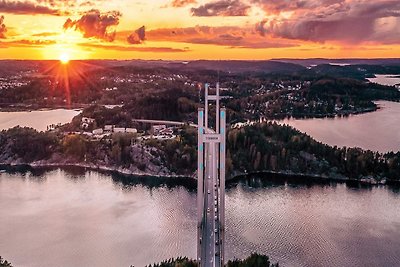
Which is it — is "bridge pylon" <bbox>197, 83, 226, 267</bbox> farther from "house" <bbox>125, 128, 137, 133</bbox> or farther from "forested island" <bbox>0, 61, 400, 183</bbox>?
"house" <bbox>125, 128, 137, 133</bbox>

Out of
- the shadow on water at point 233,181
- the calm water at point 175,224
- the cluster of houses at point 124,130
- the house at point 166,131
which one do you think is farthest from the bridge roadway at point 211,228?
the house at point 166,131

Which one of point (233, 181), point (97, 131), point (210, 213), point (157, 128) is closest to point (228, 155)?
point (233, 181)

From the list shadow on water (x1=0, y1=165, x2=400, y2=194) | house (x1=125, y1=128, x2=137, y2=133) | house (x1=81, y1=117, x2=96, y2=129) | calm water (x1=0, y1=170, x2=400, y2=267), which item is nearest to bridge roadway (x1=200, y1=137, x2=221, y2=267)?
calm water (x1=0, y1=170, x2=400, y2=267)

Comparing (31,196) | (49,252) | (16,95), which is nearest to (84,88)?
(16,95)

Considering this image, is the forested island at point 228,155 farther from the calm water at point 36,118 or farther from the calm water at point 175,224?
the calm water at point 36,118

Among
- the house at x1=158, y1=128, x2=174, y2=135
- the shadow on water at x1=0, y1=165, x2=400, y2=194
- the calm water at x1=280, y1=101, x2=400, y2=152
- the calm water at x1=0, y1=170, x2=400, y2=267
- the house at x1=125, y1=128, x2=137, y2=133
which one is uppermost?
the house at x1=158, y1=128, x2=174, y2=135

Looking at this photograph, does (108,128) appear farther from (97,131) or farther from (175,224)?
(175,224)

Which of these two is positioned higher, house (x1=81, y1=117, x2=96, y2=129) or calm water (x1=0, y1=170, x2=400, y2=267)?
house (x1=81, y1=117, x2=96, y2=129)
